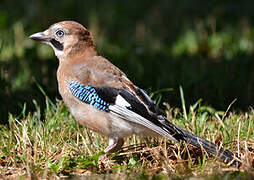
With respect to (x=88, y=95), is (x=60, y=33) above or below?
above

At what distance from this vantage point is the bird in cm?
426

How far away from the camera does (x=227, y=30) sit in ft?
29.5

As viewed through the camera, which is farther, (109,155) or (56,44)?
(56,44)

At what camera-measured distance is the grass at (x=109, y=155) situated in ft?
13.2

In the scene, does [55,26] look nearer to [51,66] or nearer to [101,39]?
[51,66]

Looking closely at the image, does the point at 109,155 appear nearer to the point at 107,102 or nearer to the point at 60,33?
the point at 107,102

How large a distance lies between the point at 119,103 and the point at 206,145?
818 millimetres

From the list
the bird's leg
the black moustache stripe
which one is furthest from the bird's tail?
the black moustache stripe

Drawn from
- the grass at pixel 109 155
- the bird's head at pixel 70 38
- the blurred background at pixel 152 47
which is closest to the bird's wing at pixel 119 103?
the grass at pixel 109 155

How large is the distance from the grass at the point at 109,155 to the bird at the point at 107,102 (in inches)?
5.6

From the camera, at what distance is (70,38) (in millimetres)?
4973

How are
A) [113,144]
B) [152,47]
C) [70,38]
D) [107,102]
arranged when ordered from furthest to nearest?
[152,47] → [70,38] → [113,144] → [107,102]

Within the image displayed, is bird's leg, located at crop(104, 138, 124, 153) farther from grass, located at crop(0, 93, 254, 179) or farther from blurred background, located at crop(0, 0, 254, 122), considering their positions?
blurred background, located at crop(0, 0, 254, 122)

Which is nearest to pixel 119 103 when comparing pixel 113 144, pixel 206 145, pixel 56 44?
pixel 113 144
